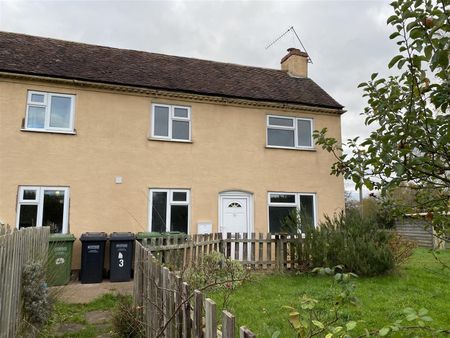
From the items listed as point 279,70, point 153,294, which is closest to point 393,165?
point 153,294

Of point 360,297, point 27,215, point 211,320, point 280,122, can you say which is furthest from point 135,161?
point 211,320

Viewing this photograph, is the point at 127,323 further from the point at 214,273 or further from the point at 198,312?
the point at 198,312

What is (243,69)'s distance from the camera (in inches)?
561

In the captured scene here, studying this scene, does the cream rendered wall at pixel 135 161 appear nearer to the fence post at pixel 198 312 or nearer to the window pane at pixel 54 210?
the window pane at pixel 54 210

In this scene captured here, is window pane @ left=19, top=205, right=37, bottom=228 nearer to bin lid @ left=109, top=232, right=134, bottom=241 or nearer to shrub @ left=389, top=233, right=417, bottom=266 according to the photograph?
bin lid @ left=109, top=232, right=134, bottom=241

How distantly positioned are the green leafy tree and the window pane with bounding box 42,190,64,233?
8931mm

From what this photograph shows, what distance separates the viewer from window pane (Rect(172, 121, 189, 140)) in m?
11.2

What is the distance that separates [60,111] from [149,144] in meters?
2.67

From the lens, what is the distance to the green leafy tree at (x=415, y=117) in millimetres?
1802

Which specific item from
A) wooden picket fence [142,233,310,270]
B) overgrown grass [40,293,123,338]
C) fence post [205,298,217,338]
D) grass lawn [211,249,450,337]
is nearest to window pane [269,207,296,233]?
wooden picket fence [142,233,310,270]

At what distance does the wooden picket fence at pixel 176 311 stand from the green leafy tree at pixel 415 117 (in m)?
1.31

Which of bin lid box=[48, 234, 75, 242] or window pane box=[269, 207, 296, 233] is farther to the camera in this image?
window pane box=[269, 207, 296, 233]

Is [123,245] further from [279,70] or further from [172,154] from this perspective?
[279,70]

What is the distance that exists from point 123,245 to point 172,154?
10.6 ft
